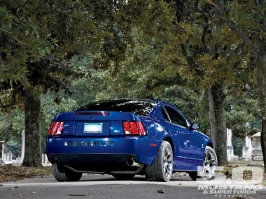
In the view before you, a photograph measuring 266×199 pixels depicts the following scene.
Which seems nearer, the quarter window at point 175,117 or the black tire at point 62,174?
the black tire at point 62,174

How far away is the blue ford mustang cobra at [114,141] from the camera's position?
11.7 m

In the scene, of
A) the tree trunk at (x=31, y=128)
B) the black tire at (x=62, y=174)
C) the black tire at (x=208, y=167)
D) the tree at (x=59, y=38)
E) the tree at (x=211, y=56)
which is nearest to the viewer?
the black tire at (x=62, y=174)

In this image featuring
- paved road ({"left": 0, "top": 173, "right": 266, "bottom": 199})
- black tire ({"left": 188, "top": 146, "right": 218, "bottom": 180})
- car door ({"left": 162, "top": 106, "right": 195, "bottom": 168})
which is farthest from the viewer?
black tire ({"left": 188, "top": 146, "right": 218, "bottom": 180})

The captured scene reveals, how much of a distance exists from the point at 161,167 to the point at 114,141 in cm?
101

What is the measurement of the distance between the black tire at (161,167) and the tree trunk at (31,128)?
11.4m

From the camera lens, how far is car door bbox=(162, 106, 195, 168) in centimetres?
1294

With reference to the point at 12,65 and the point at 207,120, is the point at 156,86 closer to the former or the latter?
the point at 207,120

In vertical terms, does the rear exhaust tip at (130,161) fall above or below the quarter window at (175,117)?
below

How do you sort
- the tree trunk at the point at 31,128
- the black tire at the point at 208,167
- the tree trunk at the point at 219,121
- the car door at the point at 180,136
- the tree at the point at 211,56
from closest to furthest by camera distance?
the car door at the point at 180,136
the black tire at the point at 208,167
the tree at the point at 211,56
the tree trunk at the point at 31,128
the tree trunk at the point at 219,121

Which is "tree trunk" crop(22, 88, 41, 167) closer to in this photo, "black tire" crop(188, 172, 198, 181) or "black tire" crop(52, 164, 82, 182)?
"black tire" crop(188, 172, 198, 181)

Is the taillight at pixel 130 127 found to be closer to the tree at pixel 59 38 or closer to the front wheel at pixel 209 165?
the tree at pixel 59 38

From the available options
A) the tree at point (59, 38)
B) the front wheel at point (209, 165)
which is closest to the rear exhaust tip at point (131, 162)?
the tree at point (59, 38)

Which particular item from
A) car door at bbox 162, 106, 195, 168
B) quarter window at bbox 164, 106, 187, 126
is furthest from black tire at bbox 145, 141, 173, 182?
quarter window at bbox 164, 106, 187, 126

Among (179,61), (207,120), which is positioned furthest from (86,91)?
(179,61)
